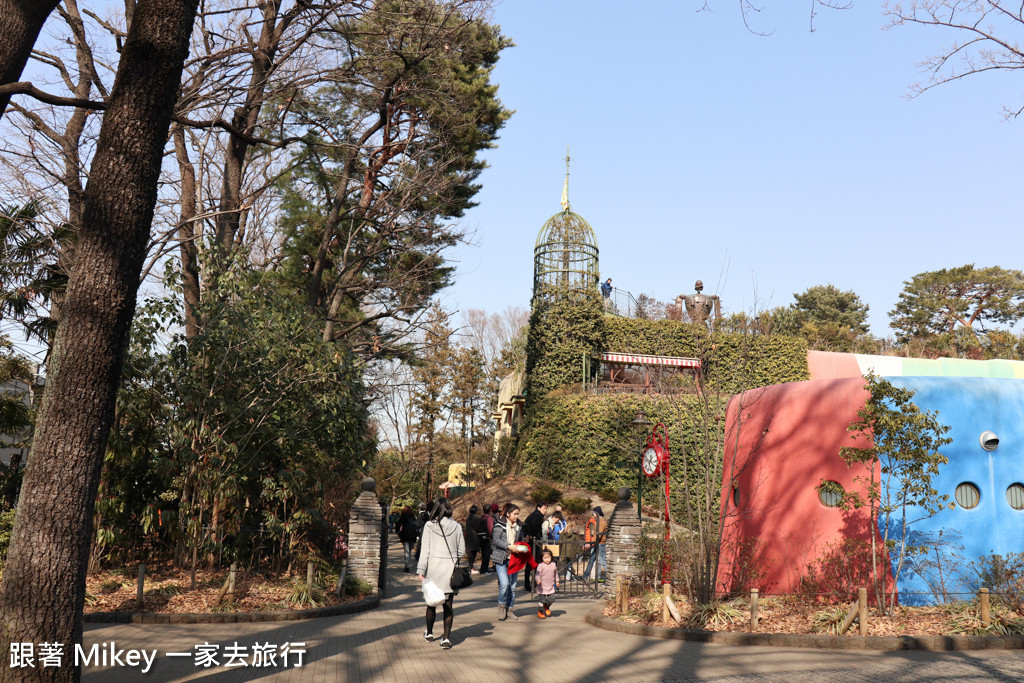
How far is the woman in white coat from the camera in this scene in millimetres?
9414

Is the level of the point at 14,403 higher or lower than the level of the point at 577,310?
lower

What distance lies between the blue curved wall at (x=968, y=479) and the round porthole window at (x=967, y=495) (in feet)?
0.22

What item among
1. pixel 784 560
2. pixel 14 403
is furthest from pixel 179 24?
pixel 784 560

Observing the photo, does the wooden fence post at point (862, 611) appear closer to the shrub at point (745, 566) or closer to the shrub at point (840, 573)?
the shrub at point (840, 573)

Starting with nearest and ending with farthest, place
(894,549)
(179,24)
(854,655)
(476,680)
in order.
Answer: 1. (179,24)
2. (476,680)
3. (854,655)
4. (894,549)

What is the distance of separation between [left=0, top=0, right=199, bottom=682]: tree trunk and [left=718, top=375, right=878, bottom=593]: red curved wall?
899cm

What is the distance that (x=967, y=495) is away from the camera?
1230 centimetres

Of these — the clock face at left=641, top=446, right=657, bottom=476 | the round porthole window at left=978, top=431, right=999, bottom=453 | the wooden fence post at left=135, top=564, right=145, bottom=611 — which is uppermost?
the round porthole window at left=978, top=431, right=999, bottom=453

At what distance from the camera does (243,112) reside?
15.6 metres

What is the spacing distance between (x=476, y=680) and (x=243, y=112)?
12.0m

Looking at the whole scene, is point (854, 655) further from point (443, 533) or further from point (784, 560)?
point (443, 533)

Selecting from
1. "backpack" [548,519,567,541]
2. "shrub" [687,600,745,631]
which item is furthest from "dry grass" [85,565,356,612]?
"backpack" [548,519,567,541]

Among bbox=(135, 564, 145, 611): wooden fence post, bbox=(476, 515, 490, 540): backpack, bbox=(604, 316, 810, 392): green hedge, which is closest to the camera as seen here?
bbox=(135, 564, 145, 611): wooden fence post

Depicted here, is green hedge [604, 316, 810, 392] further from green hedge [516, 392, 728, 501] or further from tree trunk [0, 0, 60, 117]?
tree trunk [0, 0, 60, 117]
